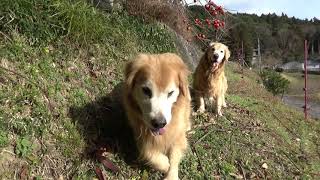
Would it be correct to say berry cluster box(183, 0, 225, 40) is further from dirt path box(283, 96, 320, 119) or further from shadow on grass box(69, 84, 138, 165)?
dirt path box(283, 96, 320, 119)

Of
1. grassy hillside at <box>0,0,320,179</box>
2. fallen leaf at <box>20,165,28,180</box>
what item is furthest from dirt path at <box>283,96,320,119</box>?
fallen leaf at <box>20,165,28,180</box>

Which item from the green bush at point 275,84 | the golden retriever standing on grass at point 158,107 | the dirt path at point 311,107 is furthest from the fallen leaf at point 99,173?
the green bush at point 275,84

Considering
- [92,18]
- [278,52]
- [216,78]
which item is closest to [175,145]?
[92,18]

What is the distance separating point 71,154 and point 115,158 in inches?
20.4

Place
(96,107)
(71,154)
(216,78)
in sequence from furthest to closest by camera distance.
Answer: (216,78) < (96,107) < (71,154)

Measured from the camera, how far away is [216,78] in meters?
7.77

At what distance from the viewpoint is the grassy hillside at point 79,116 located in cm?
408

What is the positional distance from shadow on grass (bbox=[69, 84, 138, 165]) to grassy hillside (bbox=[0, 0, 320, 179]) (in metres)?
0.01

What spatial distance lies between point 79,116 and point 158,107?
1059 mm

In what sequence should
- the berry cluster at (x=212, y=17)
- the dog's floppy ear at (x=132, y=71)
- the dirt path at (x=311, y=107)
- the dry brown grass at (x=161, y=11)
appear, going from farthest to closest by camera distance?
the dirt path at (x=311, y=107)
the dry brown grass at (x=161, y=11)
the berry cluster at (x=212, y=17)
the dog's floppy ear at (x=132, y=71)

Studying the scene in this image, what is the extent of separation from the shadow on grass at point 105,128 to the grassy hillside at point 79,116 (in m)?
0.01

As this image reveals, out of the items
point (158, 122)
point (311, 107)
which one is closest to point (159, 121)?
point (158, 122)

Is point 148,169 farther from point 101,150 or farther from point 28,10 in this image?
point 28,10

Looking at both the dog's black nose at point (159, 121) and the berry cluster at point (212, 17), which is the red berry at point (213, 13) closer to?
the berry cluster at point (212, 17)
